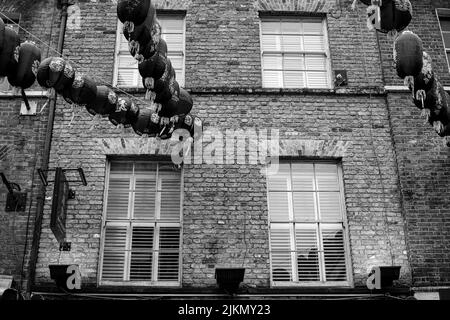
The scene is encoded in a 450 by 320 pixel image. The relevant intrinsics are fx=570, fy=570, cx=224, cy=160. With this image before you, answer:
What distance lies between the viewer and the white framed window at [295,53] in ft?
34.0

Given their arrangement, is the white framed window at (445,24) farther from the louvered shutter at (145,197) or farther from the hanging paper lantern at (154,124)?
the louvered shutter at (145,197)

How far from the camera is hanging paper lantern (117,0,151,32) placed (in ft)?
21.2

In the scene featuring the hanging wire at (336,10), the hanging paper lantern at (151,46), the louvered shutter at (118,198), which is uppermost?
the hanging wire at (336,10)

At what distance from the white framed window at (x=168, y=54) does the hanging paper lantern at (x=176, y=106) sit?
2.40 metres

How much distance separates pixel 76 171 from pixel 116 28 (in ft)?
9.52

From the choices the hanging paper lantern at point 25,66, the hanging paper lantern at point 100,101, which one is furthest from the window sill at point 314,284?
the hanging paper lantern at point 25,66

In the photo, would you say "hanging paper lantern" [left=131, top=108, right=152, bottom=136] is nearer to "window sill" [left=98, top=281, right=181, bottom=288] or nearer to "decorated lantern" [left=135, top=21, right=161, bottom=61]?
"decorated lantern" [left=135, top=21, right=161, bottom=61]

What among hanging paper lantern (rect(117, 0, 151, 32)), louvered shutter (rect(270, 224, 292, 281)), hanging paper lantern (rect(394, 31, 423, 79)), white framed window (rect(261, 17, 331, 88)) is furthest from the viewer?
white framed window (rect(261, 17, 331, 88))

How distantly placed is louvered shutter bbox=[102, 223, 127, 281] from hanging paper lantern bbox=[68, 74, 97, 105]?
2401 millimetres

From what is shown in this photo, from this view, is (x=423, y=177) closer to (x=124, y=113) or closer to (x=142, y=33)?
(x=124, y=113)

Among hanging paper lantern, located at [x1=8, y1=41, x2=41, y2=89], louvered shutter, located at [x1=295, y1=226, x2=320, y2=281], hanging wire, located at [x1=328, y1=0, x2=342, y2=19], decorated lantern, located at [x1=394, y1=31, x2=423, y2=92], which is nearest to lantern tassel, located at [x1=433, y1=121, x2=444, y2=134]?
decorated lantern, located at [x1=394, y1=31, x2=423, y2=92]

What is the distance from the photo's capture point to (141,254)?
9.00m

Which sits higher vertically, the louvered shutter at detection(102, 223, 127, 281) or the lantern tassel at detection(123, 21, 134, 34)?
the lantern tassel at detection(123, 21, 134, 34)

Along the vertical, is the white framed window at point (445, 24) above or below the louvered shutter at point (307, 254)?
above
